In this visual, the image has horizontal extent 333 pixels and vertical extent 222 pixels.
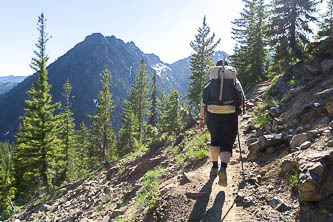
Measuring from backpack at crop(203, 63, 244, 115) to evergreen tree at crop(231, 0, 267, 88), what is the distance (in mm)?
13929

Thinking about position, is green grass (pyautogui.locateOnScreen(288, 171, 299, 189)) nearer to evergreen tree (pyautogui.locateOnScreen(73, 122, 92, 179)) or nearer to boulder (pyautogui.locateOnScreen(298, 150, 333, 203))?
boulder (pyautogui.locateOnScreen(298, 150, 333, 203))

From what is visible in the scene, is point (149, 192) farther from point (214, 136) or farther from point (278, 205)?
point (278, 205)

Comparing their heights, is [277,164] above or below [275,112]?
below

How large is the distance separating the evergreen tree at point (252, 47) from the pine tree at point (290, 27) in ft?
13.2

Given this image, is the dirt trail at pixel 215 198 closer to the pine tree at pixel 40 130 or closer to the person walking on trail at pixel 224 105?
the person walking on trail at pixel 224 105

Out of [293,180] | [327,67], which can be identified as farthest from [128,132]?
[293,180]

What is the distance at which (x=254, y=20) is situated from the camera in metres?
20.1

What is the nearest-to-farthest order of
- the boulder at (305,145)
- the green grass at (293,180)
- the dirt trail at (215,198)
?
1. the green grass at (293,180)
2. the dirt trail at (215,198)
3. the boulder at (305,145)

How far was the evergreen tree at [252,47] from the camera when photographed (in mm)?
18094

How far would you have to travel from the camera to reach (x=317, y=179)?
2.79 metres

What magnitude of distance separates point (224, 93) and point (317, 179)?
6.48ft

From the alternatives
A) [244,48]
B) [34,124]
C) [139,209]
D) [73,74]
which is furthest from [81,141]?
[73,74]

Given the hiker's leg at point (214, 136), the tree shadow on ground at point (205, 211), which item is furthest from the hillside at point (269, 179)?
the hiker's leg at point (214, 136)

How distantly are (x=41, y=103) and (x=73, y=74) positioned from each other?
172486 mm
